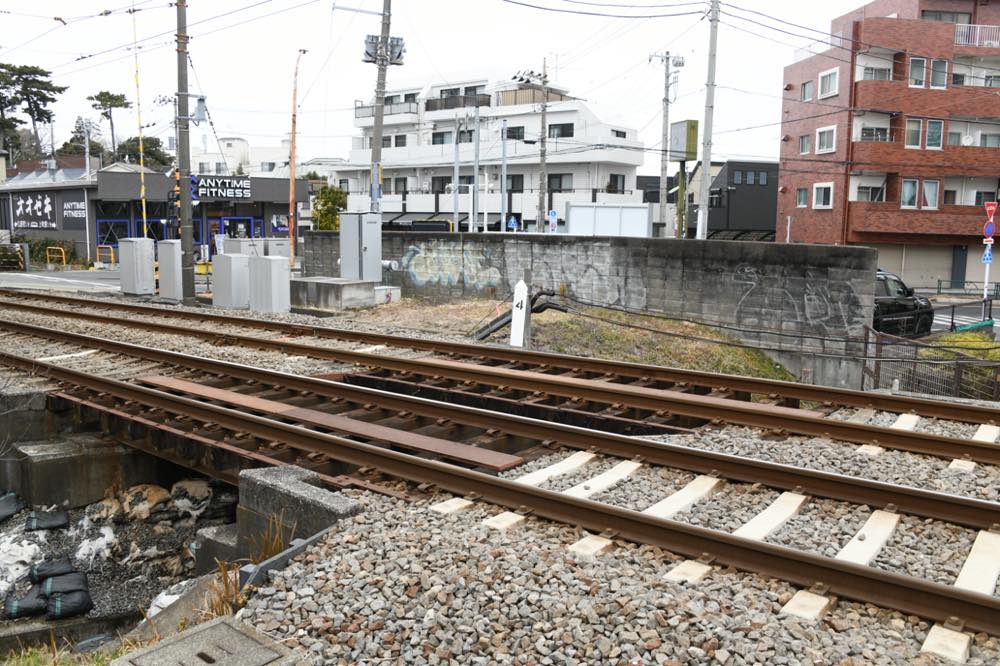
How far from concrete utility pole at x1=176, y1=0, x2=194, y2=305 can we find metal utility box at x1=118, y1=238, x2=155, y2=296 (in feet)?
7.00

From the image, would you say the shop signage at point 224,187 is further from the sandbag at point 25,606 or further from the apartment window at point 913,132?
the sandbag at point 25,606

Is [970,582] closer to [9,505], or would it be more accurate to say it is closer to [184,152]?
[9,505]

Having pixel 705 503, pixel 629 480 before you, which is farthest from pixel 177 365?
pixel 705 503

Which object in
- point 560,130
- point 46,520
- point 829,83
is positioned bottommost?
point 46,520

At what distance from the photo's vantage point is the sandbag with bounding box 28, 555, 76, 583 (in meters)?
7.58

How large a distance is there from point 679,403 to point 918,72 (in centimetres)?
4013

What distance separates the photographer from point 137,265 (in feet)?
77.0

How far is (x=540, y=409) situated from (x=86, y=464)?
15.9ft

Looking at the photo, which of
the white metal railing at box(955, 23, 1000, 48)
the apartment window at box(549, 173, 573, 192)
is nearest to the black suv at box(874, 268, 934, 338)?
the white metal railing at box(955, 23, 1000, 48)

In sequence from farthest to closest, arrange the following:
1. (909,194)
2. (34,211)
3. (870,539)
Answer: (34,211)
(909,194)
(870,539)

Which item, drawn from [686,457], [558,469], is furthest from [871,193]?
[558,469]

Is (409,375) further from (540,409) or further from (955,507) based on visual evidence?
(955,507)

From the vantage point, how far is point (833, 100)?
1726 inches

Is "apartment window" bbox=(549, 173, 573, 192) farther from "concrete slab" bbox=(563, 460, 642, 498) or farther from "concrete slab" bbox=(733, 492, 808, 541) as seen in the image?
"concrete slab" bbox=(733, 492, 808, 541)
